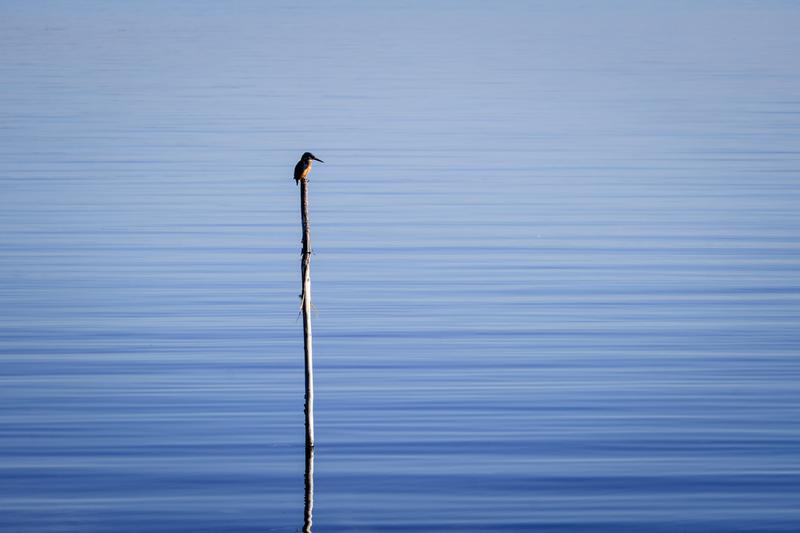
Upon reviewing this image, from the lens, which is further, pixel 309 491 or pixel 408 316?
pixel 408 316

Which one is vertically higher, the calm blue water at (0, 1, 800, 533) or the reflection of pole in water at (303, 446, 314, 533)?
the calm blue water at (0, 1, 800, 533)

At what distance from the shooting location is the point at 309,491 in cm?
1898

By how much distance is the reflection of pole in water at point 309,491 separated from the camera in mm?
18031

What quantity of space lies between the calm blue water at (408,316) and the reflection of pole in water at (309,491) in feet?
0.46

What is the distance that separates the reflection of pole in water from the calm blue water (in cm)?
14

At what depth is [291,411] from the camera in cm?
2250

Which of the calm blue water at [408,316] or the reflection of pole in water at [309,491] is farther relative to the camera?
the calm blue water at [408,316]

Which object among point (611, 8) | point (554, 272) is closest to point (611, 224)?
point (554, 272)

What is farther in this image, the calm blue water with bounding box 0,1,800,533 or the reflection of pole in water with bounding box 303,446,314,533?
the calm blue water with bounding box 0,1,800,533

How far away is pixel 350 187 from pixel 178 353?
19516 millimetres

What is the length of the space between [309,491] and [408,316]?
973cm

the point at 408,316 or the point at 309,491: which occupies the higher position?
the point at 408,316

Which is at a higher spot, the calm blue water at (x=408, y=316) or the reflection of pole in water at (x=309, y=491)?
the calm blue water at (x=408, y=316)

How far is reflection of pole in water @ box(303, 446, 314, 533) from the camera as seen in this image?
18.0 meters
